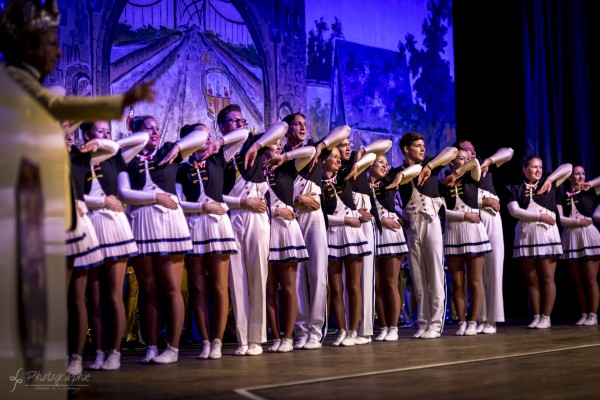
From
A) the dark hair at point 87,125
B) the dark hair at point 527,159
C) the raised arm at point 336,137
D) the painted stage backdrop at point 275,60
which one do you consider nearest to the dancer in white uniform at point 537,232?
the dark hair at point 527,159

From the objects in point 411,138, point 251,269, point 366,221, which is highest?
point 411,138

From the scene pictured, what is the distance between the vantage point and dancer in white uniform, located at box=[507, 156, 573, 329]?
8539mm

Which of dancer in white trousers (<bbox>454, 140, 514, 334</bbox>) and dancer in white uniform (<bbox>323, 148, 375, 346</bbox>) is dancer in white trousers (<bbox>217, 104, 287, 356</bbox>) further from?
dancer in white trousers (<bbox>454, 140, 514, 334</bbox>)

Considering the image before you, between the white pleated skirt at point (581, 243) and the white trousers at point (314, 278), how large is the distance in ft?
11.0

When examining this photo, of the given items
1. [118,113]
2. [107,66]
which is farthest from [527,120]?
[118,113]

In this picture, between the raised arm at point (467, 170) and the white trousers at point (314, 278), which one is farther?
the raised arm at point (467, 170)

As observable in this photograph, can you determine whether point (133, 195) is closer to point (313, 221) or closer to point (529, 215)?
point (313, 221)

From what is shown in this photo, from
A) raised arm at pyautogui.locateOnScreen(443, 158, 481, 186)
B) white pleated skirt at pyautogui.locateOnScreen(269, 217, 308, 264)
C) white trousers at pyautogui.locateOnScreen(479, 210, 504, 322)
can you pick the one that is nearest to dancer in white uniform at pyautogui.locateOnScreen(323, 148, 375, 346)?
white pleated skirt at pyautogui.locateOnScreen(269, 217, 308, 264)

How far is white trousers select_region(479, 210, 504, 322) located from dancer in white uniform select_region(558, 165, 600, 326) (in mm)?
1113

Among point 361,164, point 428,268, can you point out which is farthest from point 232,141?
point 428,268

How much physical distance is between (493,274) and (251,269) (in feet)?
9.63

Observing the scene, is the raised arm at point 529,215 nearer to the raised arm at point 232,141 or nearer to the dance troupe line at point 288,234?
the dance troupe line at point 288,234

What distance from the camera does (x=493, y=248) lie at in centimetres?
829

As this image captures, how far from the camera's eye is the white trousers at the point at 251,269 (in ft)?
20.6
